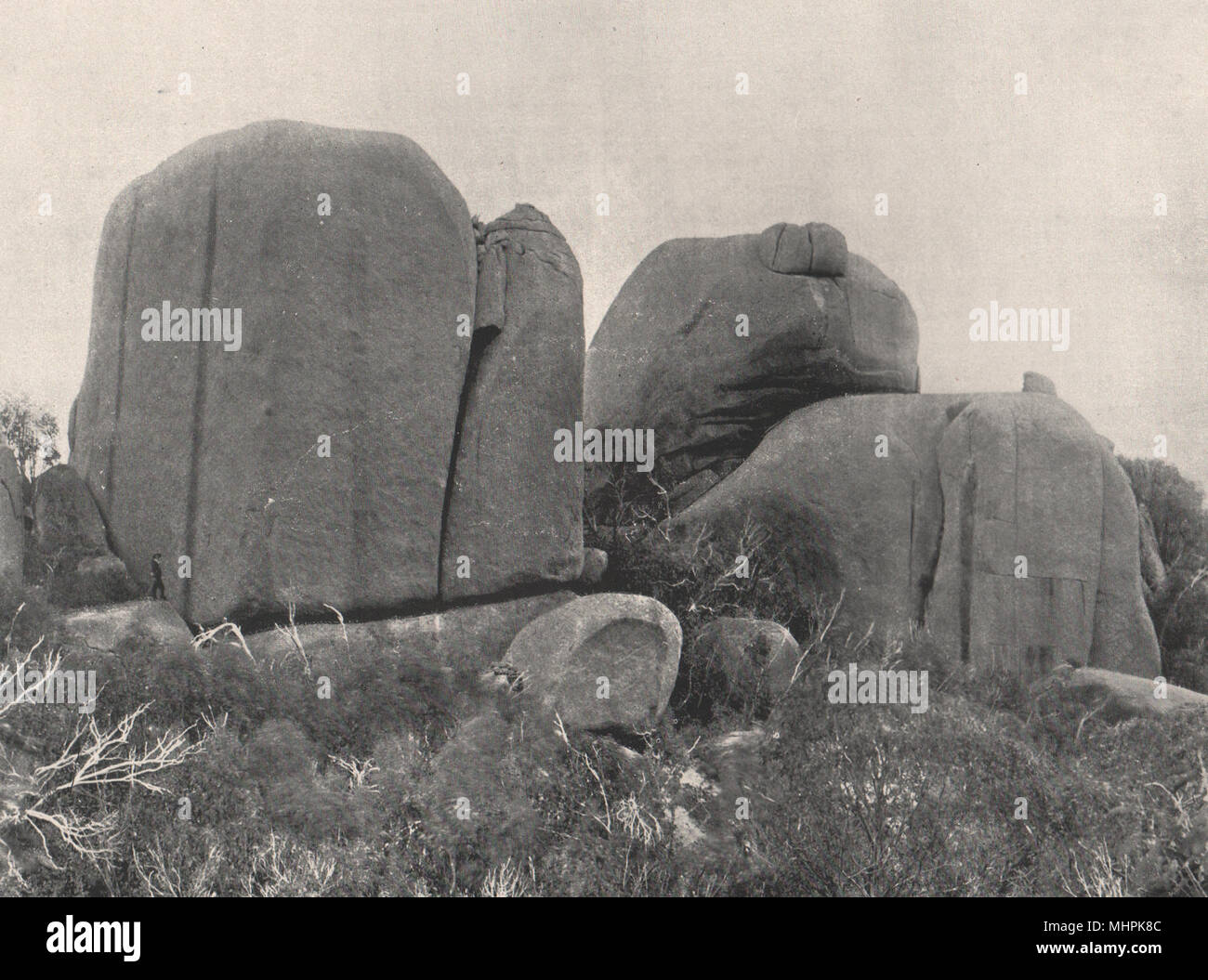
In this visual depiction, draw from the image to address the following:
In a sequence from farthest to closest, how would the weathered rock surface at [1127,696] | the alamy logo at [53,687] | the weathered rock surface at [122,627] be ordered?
the weathered rock surface at [1127,696], the weathered rock surface at [122,627], the alamy logo at [53,687]

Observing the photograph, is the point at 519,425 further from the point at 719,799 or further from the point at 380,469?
the point at 719,799

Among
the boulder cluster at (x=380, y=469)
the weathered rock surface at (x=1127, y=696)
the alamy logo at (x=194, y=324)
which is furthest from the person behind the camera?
the weathered rock surface at (x=1127, y=696)

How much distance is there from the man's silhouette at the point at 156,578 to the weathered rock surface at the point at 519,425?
2512mm

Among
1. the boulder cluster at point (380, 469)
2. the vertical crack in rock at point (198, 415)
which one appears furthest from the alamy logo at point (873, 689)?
the vertical crack in rock at point (198, 415)

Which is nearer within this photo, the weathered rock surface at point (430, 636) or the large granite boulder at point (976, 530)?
the weathered rock surface at point (430, 636)

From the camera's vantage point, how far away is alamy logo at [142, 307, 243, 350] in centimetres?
1173

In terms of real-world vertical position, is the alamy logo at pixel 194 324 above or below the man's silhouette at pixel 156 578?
above

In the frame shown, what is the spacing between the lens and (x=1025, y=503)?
15.1 m

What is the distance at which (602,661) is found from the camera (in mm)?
11258

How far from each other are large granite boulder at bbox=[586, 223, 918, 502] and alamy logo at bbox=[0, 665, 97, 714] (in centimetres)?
810

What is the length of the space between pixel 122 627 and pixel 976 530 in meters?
9.35

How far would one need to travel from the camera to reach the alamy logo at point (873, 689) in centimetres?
1241

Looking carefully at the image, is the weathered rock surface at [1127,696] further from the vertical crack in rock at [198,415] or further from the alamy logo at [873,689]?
the vertical crack in rock at [198,415]
